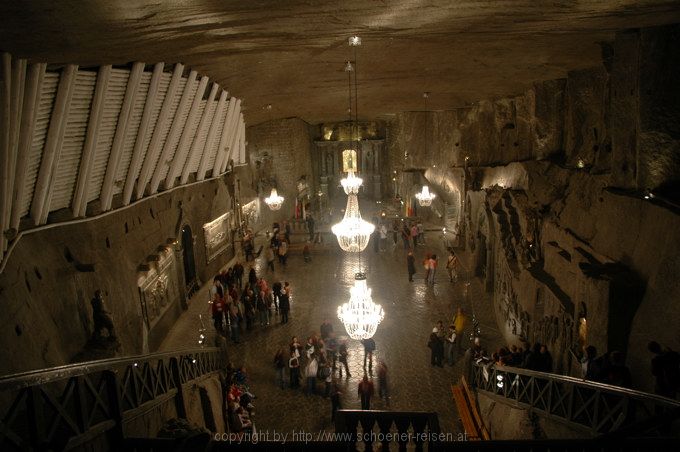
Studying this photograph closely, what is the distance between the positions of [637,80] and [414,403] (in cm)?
645

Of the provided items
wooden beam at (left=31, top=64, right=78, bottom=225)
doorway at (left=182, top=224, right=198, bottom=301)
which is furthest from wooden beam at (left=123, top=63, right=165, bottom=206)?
doorway at (left=182, top=224, right=198, bottom=301)

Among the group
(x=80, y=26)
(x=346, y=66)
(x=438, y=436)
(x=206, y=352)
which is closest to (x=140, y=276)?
(x=206, y=352)

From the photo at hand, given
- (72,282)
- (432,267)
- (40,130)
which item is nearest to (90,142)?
(40,130)

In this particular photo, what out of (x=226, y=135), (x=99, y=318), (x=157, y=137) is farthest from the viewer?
(x=226, y=135)

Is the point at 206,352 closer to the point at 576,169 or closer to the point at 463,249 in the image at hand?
the point at 576,169

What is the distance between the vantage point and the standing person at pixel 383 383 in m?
8.66

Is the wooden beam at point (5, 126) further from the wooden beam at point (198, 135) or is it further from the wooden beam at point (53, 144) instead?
the wooden beam at point (198, 135)

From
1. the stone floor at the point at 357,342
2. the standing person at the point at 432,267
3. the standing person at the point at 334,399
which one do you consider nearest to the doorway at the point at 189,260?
the stone floor at the point at 357,342

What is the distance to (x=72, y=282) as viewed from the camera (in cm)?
725

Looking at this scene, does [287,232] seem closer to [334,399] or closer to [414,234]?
[414,234]

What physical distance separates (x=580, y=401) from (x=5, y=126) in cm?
699

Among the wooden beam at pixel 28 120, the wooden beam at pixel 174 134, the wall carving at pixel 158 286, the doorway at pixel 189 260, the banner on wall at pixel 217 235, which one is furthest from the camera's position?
the banner on wall at pixel 217 235

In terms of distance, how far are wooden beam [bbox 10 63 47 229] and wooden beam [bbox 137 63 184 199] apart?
9.28 ft

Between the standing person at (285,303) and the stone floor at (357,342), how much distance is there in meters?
0.23
